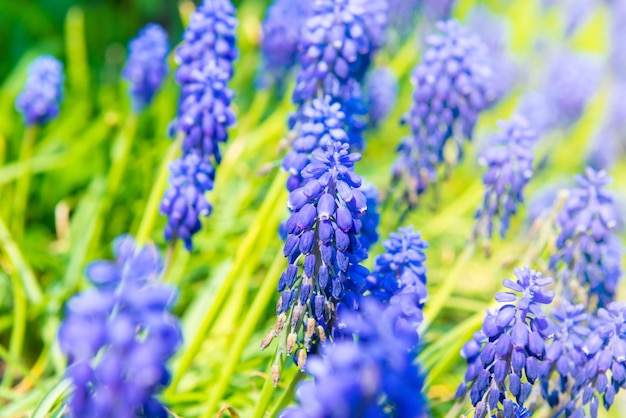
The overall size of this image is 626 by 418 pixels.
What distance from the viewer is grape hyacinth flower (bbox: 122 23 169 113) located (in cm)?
560

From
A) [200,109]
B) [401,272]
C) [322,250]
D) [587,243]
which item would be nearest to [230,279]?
[200,109]

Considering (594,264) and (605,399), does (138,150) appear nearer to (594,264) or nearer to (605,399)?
(594,264)

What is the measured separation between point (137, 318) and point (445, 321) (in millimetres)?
4486

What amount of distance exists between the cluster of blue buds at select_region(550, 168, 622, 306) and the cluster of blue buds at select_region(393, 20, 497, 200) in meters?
0.98

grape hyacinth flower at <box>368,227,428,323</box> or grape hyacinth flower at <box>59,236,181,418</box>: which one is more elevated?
grape hyacinth flower at <box>59,236,181,418</box>

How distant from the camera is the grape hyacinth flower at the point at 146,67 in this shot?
220 inches

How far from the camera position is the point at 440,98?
14.5 ft

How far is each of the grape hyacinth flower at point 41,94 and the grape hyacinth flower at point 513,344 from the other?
3.81m

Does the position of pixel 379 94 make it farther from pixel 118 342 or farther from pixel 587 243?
pixel 118 342

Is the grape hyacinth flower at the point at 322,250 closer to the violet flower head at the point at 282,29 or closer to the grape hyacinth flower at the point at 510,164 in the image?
the grape hyacinth flower at the point at 510,164

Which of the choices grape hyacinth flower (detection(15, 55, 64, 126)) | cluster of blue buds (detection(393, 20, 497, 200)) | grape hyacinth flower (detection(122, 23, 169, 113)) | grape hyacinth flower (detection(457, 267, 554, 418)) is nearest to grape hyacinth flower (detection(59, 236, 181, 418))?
grape hyacinth flower (detection(457, 267, 554, 418))

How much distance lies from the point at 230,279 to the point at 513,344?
5.69 feet

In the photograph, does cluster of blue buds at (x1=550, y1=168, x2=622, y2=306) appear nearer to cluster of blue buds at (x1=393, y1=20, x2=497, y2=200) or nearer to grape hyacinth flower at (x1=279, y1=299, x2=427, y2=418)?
Result: cluster of blue buds at (x1=393, y1=20, x2=497, y2=200)

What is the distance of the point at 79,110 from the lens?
6.43m
